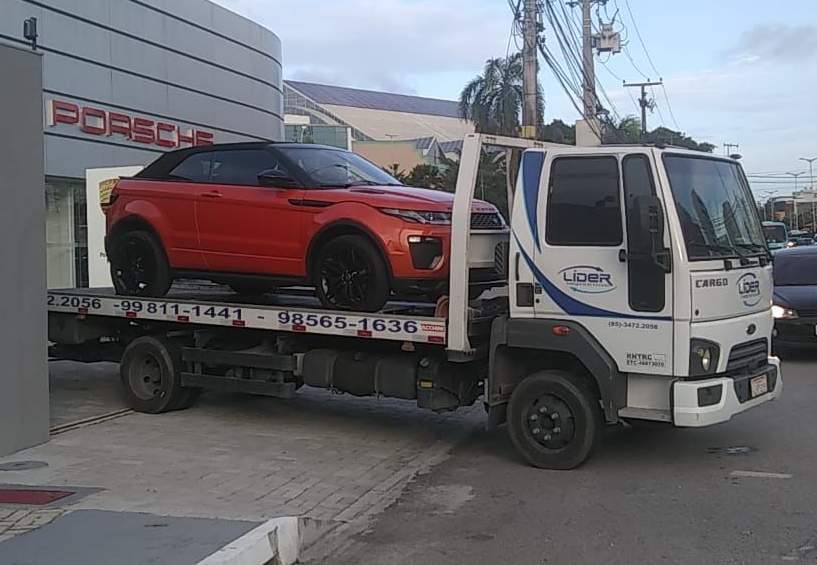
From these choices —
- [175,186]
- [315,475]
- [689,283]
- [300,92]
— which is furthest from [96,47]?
[300,92]

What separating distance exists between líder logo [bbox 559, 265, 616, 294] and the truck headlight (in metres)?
0.77

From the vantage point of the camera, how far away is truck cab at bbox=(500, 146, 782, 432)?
24.1ft

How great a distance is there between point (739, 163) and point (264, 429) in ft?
17.2

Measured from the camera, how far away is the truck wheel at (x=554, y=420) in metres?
7.82

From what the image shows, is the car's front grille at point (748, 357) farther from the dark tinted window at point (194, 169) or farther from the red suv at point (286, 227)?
the dark tinted window at point (194, 169)

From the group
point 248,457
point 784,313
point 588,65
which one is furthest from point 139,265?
point 588,65

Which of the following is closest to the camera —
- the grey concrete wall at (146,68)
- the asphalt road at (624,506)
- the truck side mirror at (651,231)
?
the asphalt road at (624,506)

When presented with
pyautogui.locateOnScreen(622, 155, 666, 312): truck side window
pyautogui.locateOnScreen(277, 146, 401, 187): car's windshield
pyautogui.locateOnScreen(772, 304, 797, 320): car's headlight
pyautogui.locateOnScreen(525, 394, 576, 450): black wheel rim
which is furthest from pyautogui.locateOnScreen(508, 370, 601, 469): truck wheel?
pyautogui.locateOnScreen(772, 304, 797, 320): car's headlight

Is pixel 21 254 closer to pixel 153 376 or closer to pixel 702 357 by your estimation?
pixel 153 376

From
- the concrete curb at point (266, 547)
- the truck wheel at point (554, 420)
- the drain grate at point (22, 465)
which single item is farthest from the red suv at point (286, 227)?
the concrete curb at point (266, 547)

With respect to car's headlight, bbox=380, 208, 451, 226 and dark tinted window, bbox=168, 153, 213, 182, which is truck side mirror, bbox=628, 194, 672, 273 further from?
dark tinted window, bbox=168, 153, 213, 182

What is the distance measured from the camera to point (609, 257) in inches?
300

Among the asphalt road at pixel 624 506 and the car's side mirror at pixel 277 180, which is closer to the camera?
the asphalt road at pixel 624 506

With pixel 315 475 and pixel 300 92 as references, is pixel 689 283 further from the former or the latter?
pixel 300 92
